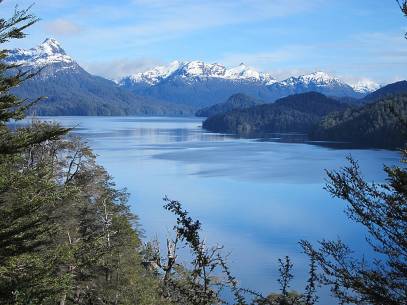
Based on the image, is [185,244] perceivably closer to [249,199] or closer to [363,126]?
[249,199]

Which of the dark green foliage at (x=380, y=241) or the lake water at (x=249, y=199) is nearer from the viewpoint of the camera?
the dark green foliage at (x=380, y=241)

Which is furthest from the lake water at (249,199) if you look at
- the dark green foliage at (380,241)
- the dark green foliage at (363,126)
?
the dark green foliage at (363,126)

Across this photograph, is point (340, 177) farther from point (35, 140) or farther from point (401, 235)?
point (35, 140)

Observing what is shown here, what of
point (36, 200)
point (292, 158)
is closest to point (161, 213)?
point (36, 200)

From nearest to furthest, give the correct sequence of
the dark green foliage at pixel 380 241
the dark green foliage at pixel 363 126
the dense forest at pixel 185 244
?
the dense forest at pixel 185 244, the dark green foliage at pixel 380 241, the dark green foliage at pixel 363 126

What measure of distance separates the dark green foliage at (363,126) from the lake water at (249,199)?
118 ft

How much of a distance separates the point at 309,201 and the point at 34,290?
57616 mm

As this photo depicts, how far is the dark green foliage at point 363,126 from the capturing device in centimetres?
15225

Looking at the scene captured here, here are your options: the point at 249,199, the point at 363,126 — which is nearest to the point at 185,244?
the point at 249,199

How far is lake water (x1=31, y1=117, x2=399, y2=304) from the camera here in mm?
45094

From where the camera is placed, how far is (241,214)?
59.2m

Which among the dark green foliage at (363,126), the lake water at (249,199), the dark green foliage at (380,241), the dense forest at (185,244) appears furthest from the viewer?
the dark green foliage at (363,126)

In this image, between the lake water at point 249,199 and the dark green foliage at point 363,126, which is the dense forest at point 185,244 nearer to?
the lake water at point 249,199

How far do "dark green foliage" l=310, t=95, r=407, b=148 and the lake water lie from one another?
3593 cm
